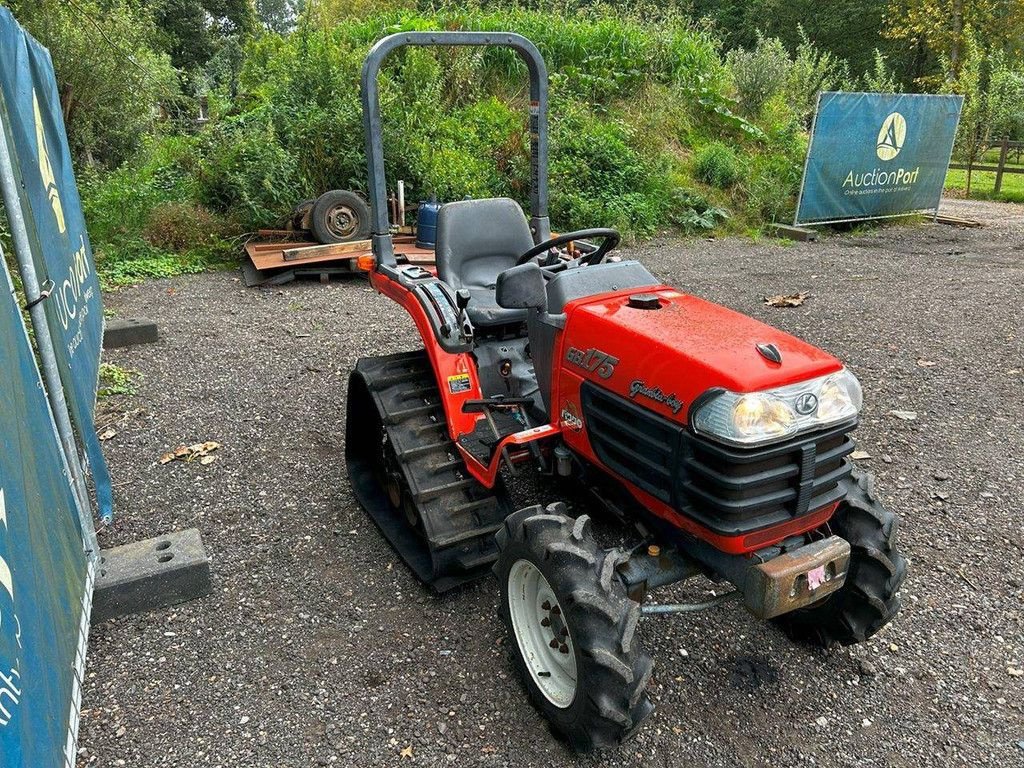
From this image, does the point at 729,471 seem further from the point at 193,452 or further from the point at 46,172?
the point at 46,172

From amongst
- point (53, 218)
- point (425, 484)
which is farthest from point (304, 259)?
point (425, 484)

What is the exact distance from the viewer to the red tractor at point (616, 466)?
2.09 metres

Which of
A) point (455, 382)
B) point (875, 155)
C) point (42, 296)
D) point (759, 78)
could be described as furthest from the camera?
point (759, 78)

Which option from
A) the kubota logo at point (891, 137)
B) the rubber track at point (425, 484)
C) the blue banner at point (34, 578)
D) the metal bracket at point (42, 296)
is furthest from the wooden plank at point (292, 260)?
the kubota logo at point (891, 137)

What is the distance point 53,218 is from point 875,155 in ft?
34.7

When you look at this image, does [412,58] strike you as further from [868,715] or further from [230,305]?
A: [868,715]

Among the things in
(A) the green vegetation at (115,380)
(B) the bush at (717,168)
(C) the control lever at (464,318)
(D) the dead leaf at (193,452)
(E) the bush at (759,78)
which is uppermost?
(E) the bush at (759,78)

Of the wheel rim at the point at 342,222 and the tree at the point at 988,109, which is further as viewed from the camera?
the tree at the point at 988,109

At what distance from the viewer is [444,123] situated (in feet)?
32.8

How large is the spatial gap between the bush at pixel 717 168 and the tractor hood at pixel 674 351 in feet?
31.5

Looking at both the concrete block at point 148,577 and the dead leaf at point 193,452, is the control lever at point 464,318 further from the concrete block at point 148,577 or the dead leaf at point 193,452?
the dead leaf at point 193,452

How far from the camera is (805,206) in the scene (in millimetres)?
10555

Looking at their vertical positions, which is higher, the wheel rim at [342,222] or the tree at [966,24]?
the tree at [966,24]

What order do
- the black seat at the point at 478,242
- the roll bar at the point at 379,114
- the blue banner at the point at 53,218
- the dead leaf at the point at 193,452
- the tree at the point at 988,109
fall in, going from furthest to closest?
the tree at the point at 988,109 → the dead leaf at the point at 193,452 → the black seat at the point at 478,242 → the roll bar at the point at 379,114 → the blue banner at the point at 53,218
